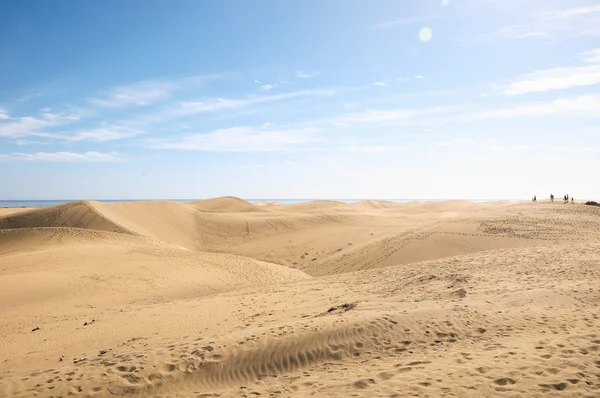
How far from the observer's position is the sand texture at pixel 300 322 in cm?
640

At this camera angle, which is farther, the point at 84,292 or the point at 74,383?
the point at 84,292

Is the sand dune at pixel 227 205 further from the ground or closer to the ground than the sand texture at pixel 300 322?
further from the ground

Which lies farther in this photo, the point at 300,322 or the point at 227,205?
the point at 227,205

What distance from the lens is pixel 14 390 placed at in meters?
6.52

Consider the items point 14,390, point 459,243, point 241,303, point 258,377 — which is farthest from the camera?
point 459,243

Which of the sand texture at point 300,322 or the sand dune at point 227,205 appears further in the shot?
the sand dune at point 227,205

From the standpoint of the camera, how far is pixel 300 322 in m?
8.97

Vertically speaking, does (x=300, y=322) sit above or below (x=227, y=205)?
below

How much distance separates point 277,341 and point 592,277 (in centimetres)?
1005

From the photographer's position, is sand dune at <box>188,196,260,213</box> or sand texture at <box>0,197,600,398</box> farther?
sand dune at <box>188,196,260,213</box>

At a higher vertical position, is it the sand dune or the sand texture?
the sand dune

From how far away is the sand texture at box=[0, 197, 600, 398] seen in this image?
21.0 feet

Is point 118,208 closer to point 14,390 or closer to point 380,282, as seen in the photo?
point 380,282

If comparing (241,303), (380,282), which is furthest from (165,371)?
(380,282)
